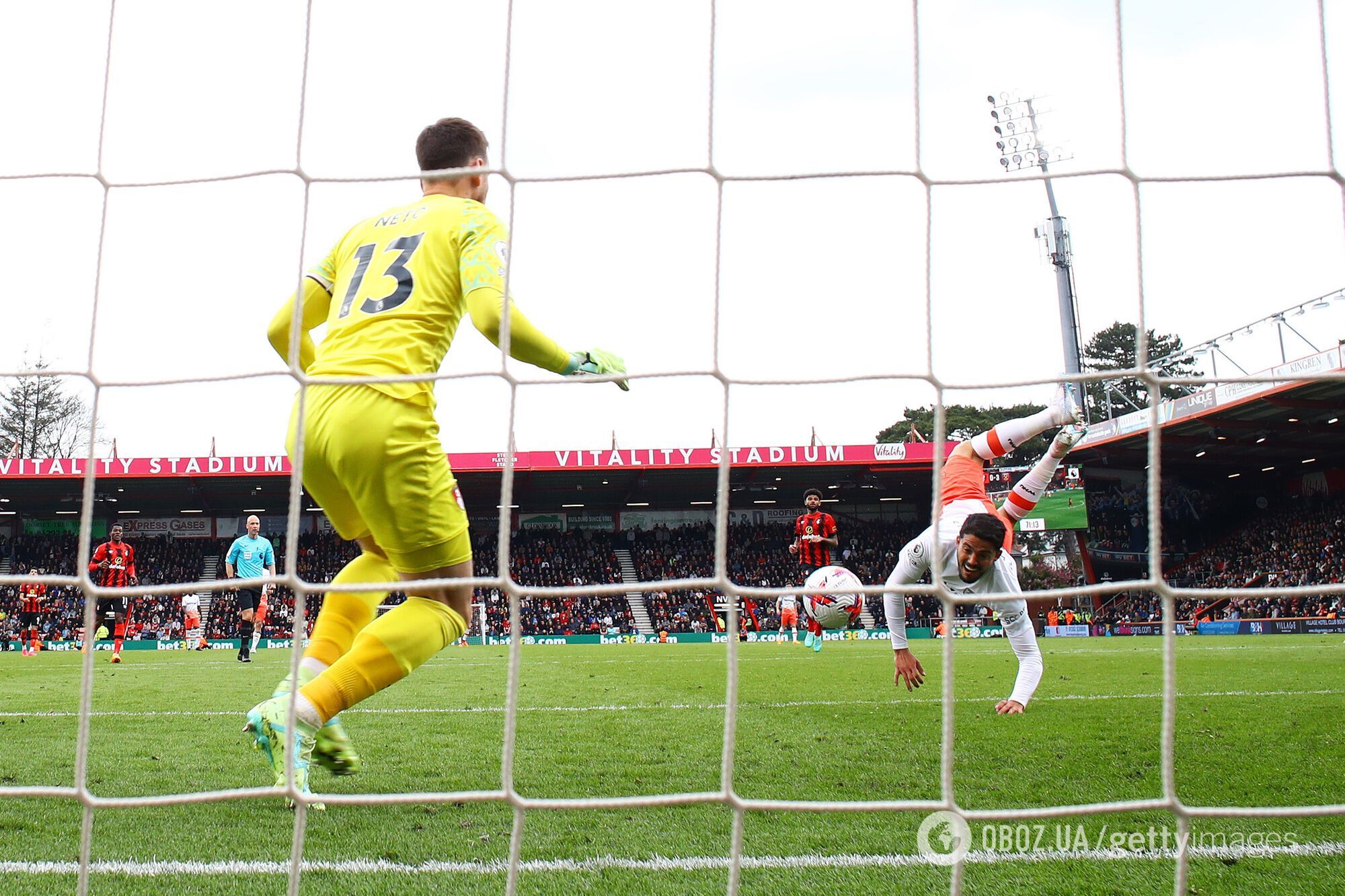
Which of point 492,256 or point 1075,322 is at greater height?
point 1075,322

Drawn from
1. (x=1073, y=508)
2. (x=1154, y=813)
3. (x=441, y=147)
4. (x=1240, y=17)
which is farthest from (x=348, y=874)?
(x=1073, y=508)

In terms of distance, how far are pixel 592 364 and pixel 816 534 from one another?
952 cm

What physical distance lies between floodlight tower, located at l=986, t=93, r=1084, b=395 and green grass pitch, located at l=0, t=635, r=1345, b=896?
17.4 m

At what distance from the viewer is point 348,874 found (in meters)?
2.49

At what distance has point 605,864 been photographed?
102 inches

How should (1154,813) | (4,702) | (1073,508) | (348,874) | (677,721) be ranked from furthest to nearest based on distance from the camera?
1. (1073,508)
2. (4,702)
3. (677,721)
4. (1154,813)
5. (348,874)

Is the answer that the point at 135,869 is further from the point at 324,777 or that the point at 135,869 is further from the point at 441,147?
the point at 441,147

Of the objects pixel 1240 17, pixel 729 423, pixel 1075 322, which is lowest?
pixel 729 423

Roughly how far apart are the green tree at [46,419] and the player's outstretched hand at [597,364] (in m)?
22.5

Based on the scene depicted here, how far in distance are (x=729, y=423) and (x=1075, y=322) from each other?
938 inches

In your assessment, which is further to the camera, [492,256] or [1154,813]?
[1154,813]

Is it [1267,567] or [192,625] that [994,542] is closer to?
[192,625]

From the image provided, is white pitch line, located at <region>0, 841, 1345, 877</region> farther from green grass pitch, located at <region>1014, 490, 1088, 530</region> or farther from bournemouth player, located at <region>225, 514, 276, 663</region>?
green grass pitch, located at <region>1014, 490, 1088, 530</region>

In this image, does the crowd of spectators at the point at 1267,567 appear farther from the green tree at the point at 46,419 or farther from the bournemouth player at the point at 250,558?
the green tree at the point at 46,419
